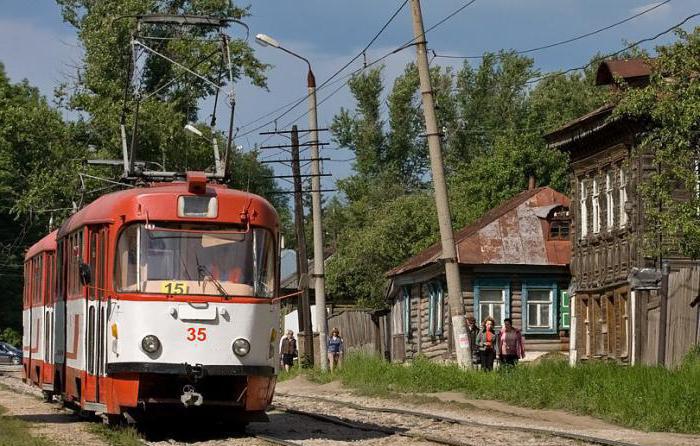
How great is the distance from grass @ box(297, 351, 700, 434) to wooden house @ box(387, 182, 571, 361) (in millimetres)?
15061

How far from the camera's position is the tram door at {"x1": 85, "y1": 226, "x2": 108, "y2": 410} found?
54.8ft

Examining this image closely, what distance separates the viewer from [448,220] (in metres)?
26.7

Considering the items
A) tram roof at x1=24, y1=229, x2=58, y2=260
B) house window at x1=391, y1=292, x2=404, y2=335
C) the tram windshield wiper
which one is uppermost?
tram roof at x1=24, y1=229, x2=58, y2=260

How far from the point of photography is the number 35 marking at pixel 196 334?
16031mm

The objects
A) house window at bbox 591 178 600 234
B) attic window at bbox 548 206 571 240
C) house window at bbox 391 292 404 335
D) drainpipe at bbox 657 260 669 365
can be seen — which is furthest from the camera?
house window at bbox 391 292 404 335

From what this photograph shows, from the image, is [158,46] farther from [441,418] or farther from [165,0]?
[441,418]

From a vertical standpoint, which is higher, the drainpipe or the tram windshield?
the tram windshield

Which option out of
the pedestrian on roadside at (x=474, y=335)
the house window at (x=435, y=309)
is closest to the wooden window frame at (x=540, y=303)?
the house window at (x=435, y=309)

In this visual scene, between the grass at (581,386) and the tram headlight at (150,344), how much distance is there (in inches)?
255

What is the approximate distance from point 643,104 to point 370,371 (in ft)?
34.8

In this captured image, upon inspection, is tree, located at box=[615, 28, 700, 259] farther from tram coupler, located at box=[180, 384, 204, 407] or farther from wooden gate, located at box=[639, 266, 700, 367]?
tram coupler, located at box=[180, 384, 204, 407]

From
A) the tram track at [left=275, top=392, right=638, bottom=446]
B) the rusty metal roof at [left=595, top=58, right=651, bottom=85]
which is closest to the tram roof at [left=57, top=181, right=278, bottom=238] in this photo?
the tram track at [left=275, top=392, right=638, bottom=446]

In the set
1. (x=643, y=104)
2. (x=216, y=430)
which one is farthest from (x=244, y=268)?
(x=643, y=104)

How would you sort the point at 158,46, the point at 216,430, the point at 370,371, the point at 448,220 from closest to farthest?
the point at 216,430
the point at 448,220
the point at 370,371
the point at 158,46
